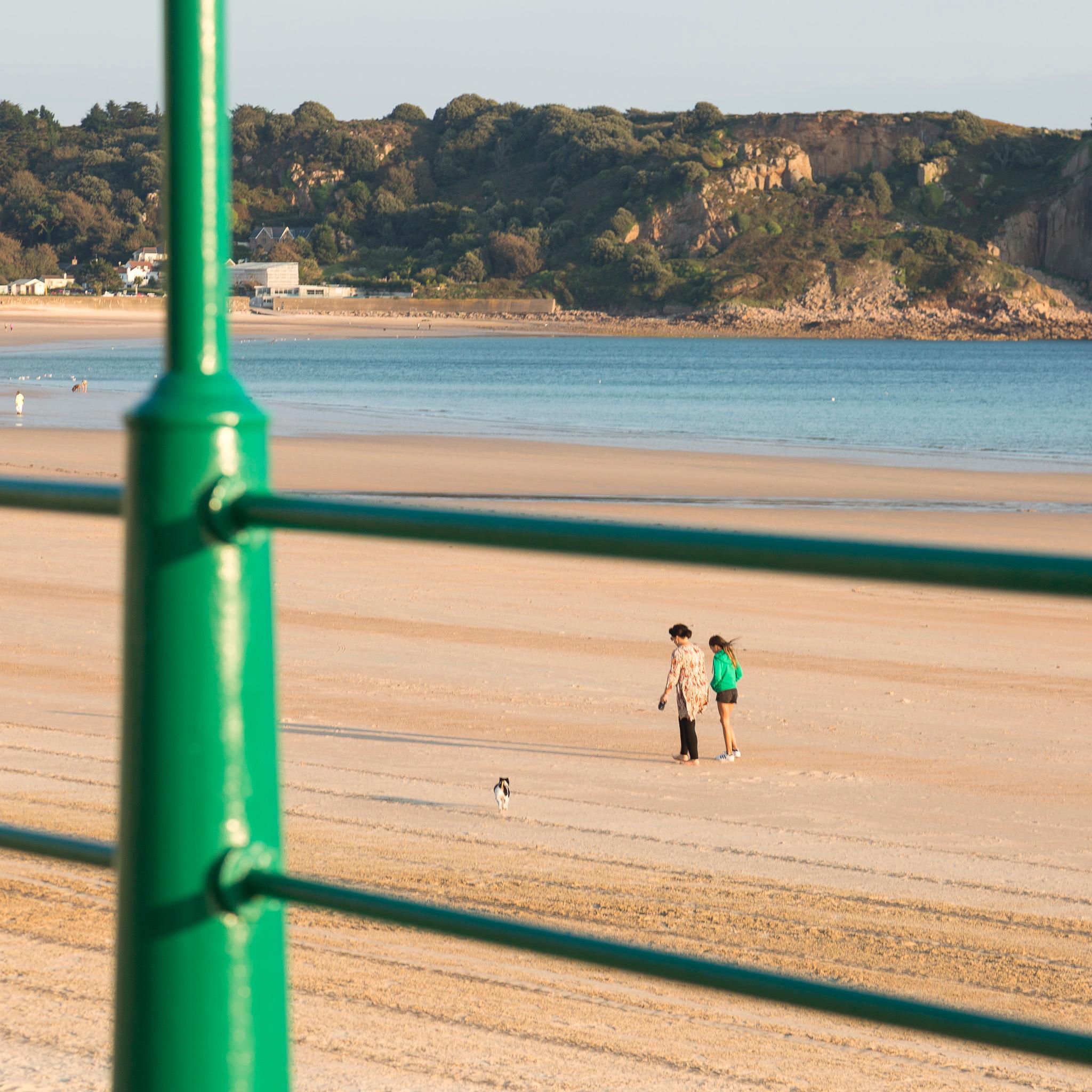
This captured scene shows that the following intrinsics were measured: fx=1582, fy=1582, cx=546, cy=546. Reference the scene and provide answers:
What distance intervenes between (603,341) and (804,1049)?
495ft

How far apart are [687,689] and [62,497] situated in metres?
8.46

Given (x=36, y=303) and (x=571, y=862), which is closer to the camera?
(x=571, y=862)

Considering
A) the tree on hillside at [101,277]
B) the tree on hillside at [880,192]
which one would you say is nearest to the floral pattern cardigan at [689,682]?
the tree on hillside at [101,277]

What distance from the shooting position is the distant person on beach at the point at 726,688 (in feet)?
34.0

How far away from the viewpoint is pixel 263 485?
67.0 inches

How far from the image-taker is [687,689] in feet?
33.4

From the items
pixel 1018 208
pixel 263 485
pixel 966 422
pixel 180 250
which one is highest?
pixel 1018 208

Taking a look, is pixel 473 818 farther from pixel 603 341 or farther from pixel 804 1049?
pixel 603 341

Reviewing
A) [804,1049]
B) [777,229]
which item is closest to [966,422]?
[804,1049]

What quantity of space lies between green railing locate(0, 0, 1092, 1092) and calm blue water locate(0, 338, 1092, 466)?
1026 inches

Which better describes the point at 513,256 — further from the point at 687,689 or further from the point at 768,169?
the point at 687,689

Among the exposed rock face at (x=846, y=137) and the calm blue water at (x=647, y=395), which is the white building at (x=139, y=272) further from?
the exposed rock face at (x=846, y=137)

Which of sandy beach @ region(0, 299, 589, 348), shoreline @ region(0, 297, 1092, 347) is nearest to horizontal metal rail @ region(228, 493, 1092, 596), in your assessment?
sandy beach @ region(0, 299, 589, 348)

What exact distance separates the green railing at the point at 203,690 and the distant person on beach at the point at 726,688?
8773mm
